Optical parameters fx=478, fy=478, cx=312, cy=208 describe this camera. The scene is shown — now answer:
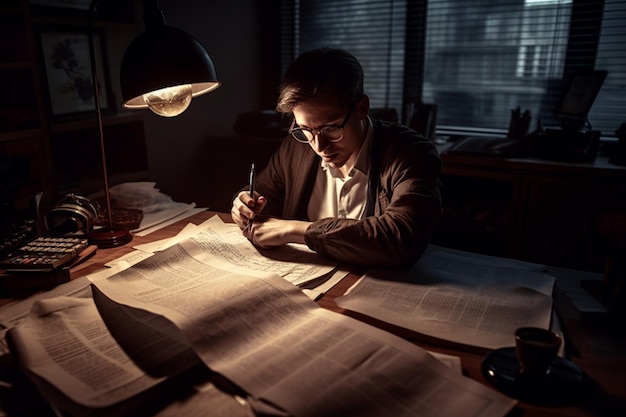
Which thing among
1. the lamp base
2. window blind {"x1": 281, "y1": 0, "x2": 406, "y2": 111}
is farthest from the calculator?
window blind {"x1": 281, "y1": 0, "x2": 406, "y2": 111}

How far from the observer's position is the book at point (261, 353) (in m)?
0.61

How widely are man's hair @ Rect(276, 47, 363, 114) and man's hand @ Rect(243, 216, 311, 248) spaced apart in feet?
1.10

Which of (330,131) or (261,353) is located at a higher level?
(330,131)

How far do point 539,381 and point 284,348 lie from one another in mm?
361

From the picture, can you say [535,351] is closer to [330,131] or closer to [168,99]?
[330,131]

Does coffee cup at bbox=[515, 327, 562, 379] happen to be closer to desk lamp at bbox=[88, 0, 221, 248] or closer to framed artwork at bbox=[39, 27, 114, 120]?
desk lamp at bbox=[88, 0, 221, 248]

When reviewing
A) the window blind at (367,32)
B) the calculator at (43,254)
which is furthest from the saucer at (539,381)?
the window blind at (367,32)

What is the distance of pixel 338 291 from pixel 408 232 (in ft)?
0.78

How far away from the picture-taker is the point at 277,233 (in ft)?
3.94

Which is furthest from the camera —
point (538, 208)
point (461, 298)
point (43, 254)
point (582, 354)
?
point (538, 208)

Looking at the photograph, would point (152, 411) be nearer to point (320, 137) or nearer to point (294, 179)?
point (320, 137)

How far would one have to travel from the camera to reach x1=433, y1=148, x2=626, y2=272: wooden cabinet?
2094 mm

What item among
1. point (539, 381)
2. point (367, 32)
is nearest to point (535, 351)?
point (539, 381)

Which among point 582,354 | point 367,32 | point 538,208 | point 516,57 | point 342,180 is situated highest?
point 367,32
